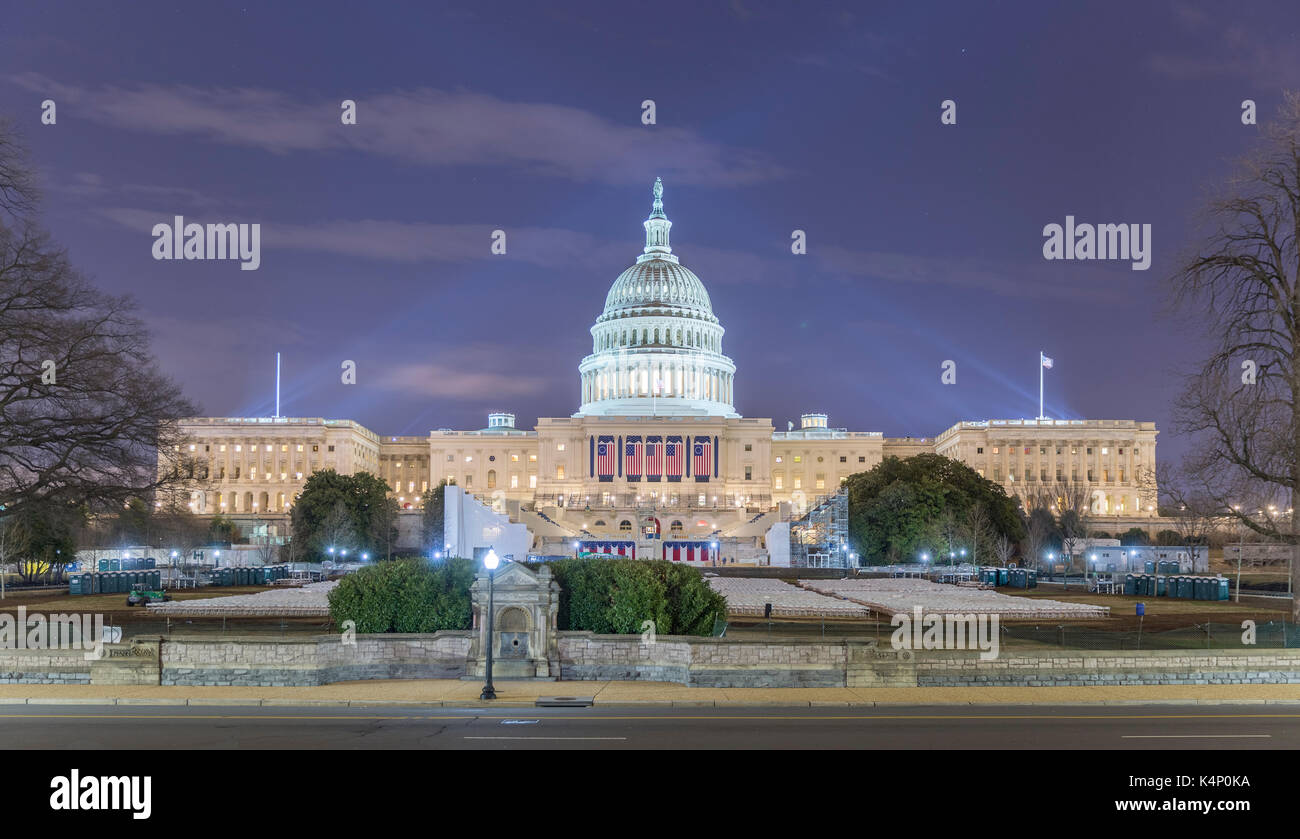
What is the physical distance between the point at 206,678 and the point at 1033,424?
495 ft

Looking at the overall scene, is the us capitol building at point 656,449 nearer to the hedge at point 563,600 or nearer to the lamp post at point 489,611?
the hedge at point 563,600

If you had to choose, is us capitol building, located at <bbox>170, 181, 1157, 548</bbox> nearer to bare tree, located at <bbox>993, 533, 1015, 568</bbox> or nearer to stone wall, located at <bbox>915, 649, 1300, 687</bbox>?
bare tree, located at <bbox>993, 533, 1015, 568</bbox>

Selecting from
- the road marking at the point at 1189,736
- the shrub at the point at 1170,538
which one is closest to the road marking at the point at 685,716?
the road marking at the point at 1189,736

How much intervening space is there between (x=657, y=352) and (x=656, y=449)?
75.0ft

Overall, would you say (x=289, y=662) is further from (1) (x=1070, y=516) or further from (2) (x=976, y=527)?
(1) (x=1070, y=516)

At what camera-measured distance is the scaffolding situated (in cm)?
8956

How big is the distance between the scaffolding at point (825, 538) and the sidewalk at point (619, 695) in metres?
58.4

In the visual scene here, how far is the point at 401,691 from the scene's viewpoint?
25188 millimetres

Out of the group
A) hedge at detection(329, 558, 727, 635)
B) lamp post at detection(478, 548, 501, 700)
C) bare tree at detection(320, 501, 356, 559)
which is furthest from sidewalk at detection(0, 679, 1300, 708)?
bare tree at detection(320, 501, 356, 559)

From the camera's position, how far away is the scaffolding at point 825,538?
8956cm

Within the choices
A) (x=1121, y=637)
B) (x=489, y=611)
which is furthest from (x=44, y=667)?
(x=1121, y=637)

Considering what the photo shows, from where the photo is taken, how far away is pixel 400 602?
100ft
